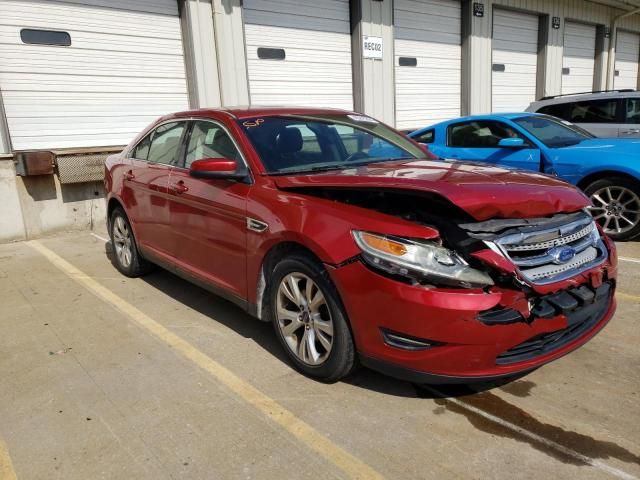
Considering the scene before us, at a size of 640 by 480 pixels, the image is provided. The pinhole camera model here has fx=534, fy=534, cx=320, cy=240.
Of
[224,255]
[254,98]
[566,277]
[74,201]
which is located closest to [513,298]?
[566,277]

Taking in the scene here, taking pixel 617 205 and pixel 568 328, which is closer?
pixel 568 328

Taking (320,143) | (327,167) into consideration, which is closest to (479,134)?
(320,143)

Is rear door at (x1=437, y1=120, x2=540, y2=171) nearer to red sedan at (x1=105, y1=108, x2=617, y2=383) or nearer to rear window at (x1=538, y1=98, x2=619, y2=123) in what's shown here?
rear window at (x1=538, y1=98, x2=619, y2=123)

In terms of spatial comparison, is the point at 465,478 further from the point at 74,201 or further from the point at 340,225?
the point at 74,201

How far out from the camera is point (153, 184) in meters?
4.57

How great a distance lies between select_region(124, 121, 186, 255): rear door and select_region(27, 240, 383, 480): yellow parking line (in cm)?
59

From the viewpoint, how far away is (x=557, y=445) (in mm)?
2486

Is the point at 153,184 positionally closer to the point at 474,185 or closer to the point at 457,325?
the point at 474,185

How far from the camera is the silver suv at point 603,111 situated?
8.30 meters

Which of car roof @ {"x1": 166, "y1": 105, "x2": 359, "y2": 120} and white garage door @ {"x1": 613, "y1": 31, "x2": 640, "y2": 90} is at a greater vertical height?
white garage door @ {"x1": 613, "y1": 31, "x2": 640, "y2": 90}

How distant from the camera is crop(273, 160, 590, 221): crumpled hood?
104 inches

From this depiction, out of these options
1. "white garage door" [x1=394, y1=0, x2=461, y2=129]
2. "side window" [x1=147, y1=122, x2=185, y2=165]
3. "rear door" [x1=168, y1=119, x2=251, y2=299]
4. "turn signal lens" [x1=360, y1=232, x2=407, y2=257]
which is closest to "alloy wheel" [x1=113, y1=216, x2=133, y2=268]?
"side window" [x1=147, y1=122, x2=185, y2=165]

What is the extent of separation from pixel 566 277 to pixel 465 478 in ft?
3.75

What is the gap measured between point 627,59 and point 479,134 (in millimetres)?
17210
